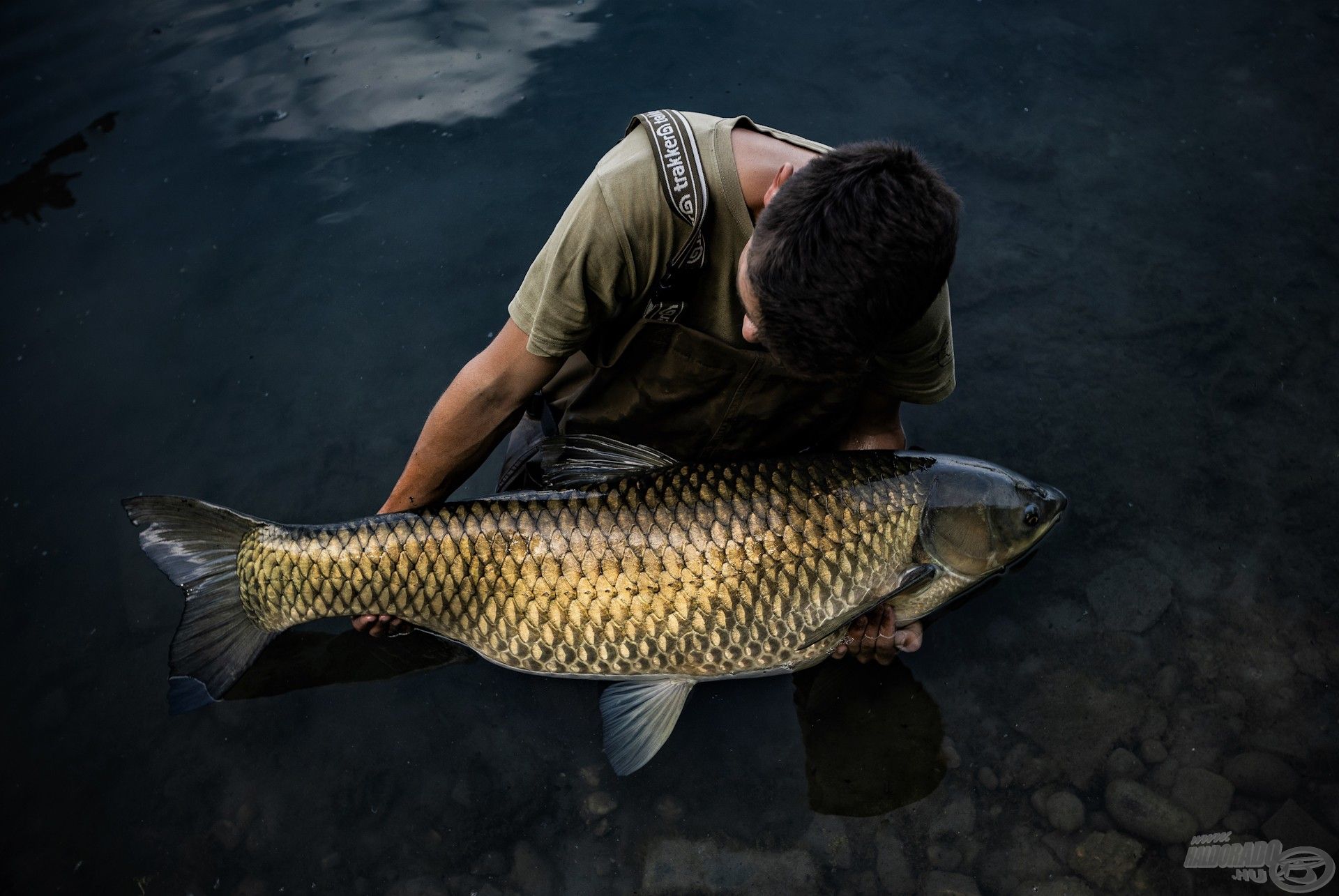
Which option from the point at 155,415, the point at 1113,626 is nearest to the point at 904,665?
the point at 1113,626

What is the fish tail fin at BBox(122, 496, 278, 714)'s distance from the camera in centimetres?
272

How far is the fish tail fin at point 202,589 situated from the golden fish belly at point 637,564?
0.09 metres

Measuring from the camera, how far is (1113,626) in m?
2.99

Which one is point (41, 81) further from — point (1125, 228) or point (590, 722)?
point (1125, 228)

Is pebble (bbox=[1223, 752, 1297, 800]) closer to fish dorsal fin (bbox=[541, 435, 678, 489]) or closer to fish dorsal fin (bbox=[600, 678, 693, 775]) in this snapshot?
fish dorsal fin (bbox=[600, 678, 693, 775])

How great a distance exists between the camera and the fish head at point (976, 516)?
268 cm

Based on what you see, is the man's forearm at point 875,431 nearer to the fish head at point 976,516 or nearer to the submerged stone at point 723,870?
the fish head at point 976,516

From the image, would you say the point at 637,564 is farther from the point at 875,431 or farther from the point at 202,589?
the point at 202,589

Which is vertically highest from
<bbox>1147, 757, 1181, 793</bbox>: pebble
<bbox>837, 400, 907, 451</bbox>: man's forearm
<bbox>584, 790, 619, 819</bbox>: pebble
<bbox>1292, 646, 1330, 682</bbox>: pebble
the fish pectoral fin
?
<bbox>837, 400, 907, 451</bbox>: man's forearm

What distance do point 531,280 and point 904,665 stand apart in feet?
5.82

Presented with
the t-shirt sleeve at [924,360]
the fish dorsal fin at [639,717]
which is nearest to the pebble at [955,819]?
the fish dorsal fin at [639,717]

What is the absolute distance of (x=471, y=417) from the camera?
8.48ft

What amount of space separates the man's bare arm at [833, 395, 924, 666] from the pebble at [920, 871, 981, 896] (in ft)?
2.14

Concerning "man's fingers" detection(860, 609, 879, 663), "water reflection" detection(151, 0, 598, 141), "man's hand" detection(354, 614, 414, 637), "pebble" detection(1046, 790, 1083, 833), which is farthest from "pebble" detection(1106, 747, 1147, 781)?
"water reflection" detection(151, 0, 598, 141)
